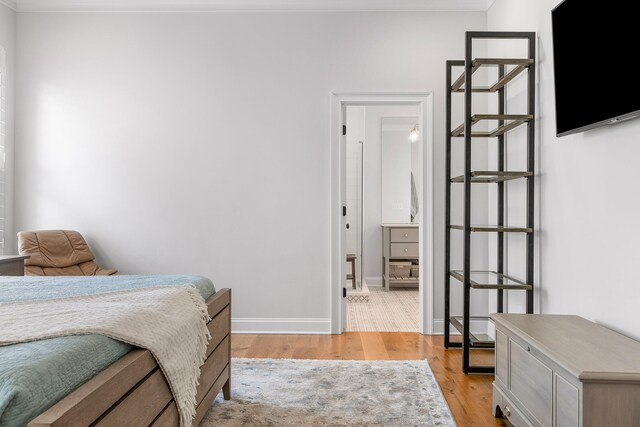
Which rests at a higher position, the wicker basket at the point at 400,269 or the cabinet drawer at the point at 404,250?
the cabinet drawer at the point at 404,250

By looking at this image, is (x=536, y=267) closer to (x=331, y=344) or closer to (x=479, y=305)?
(x=479, y=305)

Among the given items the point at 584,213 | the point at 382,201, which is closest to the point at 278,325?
the point at 584,213

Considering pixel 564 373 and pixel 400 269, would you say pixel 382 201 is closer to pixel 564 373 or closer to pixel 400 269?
pixel 400 269

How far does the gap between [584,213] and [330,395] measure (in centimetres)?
166

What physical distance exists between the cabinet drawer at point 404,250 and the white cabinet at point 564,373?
Answer: 3703mm

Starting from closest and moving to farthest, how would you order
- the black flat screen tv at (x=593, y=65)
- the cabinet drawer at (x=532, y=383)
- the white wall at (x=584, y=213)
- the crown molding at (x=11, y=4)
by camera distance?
1. the cabinet drawer at (x=532, y=383)
2. the black flat screen tv at (x=593, y=65)
3. the white wall at (x=584, y=213)
4. the crown molding at (x=11, y=4)

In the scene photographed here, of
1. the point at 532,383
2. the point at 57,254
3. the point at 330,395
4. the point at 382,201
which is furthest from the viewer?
the point at 382,201

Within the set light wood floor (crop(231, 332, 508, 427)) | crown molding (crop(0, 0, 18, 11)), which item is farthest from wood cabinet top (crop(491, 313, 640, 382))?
crown molding (crop(0, 0, 18, 11))

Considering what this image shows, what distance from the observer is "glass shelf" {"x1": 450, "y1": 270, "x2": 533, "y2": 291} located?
9.52ft

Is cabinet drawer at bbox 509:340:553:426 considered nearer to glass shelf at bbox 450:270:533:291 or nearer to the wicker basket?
glass shelf at bbox 450:270:533:291

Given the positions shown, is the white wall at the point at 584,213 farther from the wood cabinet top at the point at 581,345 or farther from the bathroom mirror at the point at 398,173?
the bathroom mirror at the point at 398,173

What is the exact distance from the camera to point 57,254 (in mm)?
3670

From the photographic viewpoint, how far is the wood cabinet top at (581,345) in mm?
1521

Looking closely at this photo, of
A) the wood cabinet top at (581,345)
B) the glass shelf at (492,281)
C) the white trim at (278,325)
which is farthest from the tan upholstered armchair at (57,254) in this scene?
the wood cabinet top at (581,345)
